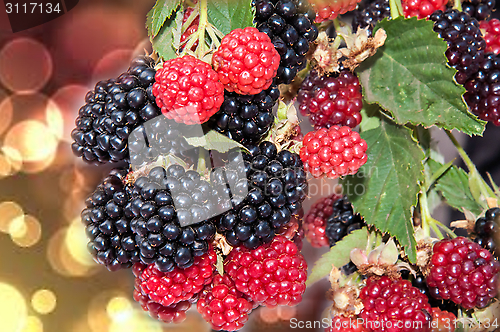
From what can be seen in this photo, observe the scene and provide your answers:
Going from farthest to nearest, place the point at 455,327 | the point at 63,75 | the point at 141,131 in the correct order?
the point at 63,75 → the point at 455,327 → the point at 141,131

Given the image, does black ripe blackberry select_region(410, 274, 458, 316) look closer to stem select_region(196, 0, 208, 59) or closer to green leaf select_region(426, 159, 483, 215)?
green leaf select_region(426, 159, 483, 215)

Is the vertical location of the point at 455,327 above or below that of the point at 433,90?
below

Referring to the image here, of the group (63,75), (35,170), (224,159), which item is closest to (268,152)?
(224,159)

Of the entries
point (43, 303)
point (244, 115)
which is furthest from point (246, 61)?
point (43, 303)

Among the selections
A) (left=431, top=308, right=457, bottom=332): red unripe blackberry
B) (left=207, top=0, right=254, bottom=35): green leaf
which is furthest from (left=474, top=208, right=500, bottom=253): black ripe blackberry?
(left=207, top=0, right=254, bottom=35): green leaf

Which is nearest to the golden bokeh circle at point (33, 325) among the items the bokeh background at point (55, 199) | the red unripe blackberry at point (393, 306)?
the bokeh background at point (55, 199)

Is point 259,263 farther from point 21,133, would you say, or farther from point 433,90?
point 21,133

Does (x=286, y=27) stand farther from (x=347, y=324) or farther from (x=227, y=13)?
(x=347, y=324)
